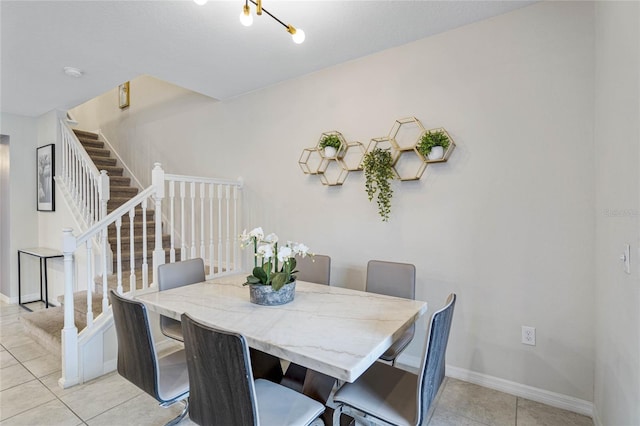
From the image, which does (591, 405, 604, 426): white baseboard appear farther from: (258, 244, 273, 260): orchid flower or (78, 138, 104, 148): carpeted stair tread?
(78, 138, 104, 148): carpeted stair tread

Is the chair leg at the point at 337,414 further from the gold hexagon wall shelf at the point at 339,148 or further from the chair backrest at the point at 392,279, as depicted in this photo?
the gold hexagon wall shelf at the point at 339,148

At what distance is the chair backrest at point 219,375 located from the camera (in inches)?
42.1

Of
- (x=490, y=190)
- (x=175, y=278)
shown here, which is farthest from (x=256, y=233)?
(x=490, y=190)

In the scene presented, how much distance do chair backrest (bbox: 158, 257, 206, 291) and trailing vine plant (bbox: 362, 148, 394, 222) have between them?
4.86 feet

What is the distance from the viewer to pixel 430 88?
2529 mm

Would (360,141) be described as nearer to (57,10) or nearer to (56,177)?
(57,10)

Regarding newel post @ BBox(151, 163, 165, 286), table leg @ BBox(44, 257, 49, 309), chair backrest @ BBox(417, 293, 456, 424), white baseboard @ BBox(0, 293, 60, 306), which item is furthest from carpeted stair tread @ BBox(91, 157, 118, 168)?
chair backrest @ BBox(417, 293, 456, 424)

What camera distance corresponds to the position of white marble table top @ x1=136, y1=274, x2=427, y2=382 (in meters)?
1.22

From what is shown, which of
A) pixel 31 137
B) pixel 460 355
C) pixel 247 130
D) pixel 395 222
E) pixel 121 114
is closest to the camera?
pixel 460 355

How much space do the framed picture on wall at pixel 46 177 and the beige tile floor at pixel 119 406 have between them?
2.35 meters

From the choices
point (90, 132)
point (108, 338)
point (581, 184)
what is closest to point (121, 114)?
point (90, 132)

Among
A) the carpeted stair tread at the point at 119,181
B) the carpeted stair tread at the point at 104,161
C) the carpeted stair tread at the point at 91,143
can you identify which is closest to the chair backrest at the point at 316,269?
the carpeted stair tread at the point at 119,181

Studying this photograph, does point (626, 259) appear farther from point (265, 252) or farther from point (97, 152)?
point (97, 152)

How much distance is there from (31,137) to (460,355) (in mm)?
5704
